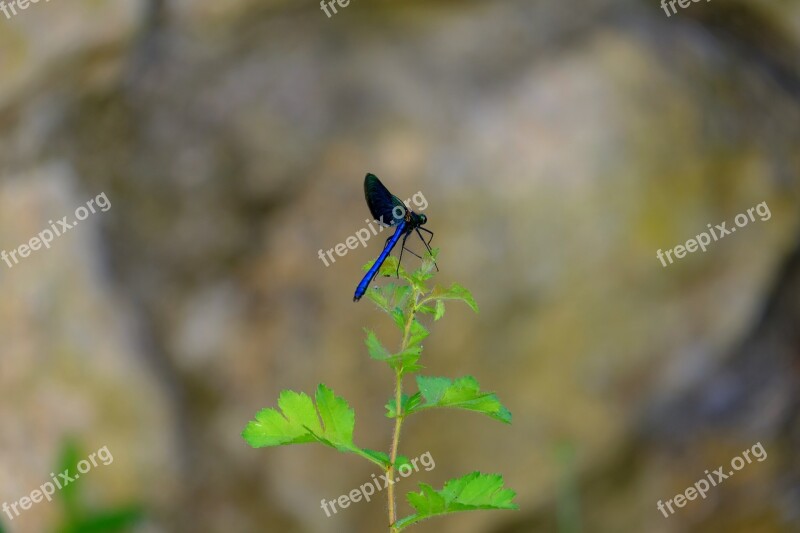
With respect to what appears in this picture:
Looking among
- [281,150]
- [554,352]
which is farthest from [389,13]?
[554,352]

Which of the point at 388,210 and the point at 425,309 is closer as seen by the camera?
the point at 425,309

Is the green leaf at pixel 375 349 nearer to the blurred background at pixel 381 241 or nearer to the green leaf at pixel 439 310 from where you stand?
the green leaf at pixel 439 310

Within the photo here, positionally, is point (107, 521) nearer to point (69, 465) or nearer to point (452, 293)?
point (69, 465)

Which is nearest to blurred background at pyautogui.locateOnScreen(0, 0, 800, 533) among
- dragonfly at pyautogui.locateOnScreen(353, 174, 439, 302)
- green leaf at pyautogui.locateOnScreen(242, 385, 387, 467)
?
dragonfly at pyautogui.locateOnScreen(353, 174, 439, 302)

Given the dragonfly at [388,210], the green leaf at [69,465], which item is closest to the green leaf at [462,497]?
the dragonfly at [388,210]

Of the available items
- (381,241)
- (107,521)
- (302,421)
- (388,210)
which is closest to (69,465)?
(107,521)
